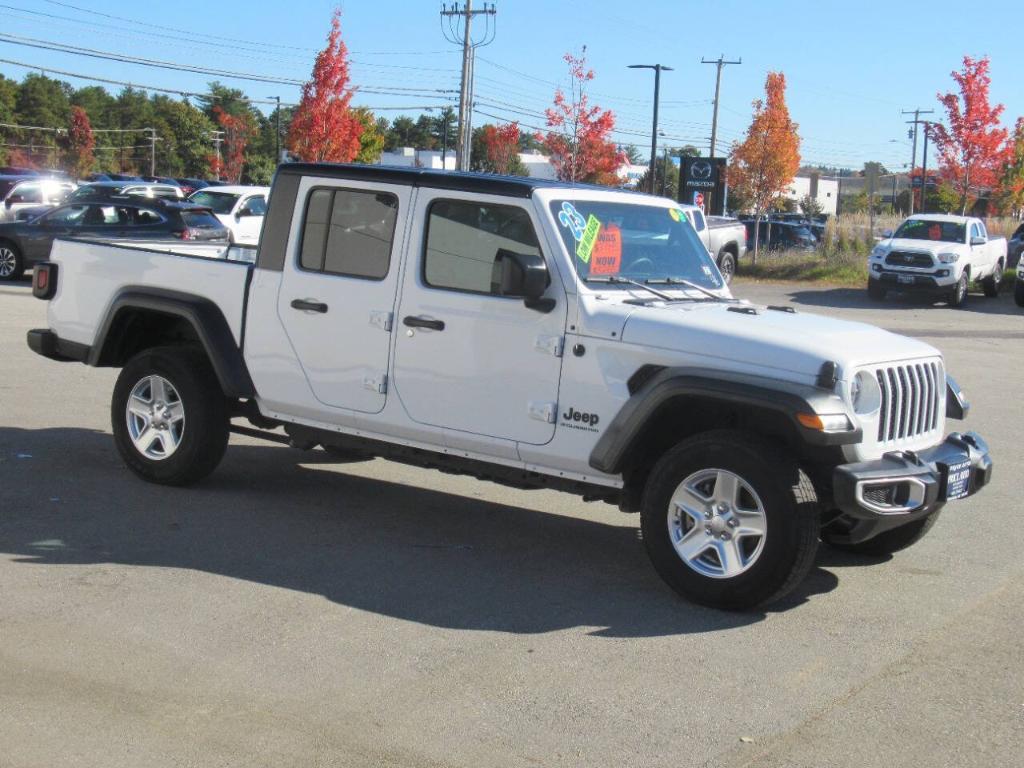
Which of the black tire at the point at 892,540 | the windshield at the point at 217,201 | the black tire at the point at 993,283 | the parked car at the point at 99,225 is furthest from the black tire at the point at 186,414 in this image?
the black tire at the point at 993,283

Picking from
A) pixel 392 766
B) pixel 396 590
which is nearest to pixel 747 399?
pixel 396 590

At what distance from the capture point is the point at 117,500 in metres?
7.49

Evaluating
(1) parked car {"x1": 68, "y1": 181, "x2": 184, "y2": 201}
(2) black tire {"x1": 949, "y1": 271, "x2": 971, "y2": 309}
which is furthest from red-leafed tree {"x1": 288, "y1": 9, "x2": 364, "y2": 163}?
(2) black tire {"x1": 949, "y1": 271, "x2": 971, "y2": 309}

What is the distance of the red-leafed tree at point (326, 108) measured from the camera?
152 ft

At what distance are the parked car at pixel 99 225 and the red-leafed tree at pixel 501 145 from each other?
1368 inches

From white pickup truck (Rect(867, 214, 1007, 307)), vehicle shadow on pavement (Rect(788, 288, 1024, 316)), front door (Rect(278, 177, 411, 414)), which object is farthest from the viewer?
vehicle shadow on pavement (Rect(788, 288, 1024, 316))

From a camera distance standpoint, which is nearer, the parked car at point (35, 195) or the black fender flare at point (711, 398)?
the black fender flare at point (711, 398)

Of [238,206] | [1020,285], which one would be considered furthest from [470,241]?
[1020,285]

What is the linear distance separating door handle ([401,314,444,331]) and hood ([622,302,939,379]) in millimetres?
1089

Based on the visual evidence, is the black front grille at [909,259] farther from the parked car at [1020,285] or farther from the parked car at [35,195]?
the parked car at [35,195]

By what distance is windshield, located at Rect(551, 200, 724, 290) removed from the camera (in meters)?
6.48

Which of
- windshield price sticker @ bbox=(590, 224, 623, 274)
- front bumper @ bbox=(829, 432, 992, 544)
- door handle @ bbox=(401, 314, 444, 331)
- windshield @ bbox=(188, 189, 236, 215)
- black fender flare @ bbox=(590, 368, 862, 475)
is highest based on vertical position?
windshield @ bbox=(188, 189, 236, 215)

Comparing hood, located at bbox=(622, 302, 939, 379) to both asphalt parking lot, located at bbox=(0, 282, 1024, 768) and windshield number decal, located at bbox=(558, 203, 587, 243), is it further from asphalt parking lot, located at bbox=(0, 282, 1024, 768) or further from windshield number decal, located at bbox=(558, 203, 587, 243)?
asphalt parking lot, located at bbox=(0, 282, 1024, 768)

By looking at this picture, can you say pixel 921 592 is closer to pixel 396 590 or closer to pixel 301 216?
pixel 396 590
